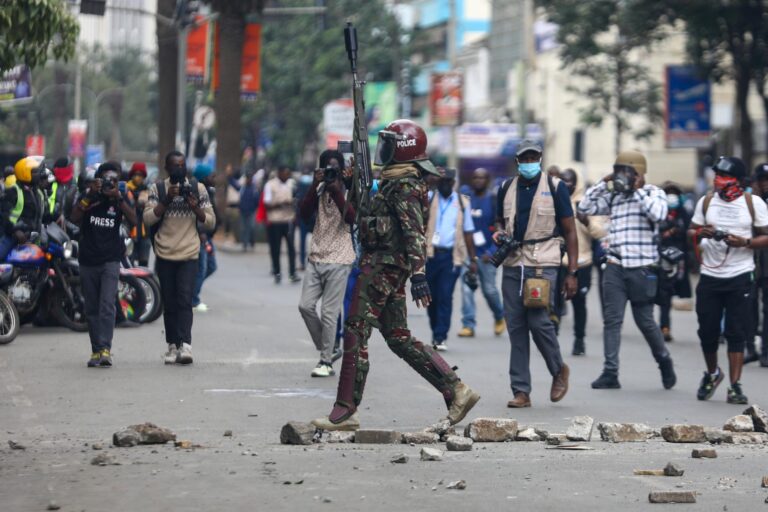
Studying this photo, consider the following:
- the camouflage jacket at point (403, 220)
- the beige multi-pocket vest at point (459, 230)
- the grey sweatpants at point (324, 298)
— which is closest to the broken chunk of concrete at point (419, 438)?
the camouflage jacket at point (403, 220)

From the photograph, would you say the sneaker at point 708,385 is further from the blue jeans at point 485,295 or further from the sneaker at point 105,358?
the blue jeans at point 485,295

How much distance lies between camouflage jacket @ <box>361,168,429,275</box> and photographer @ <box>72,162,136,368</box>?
3907 mm

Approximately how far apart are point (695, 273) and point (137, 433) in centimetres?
2071

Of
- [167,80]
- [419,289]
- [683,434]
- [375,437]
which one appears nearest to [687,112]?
[167,80]

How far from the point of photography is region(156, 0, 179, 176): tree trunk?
34875mm

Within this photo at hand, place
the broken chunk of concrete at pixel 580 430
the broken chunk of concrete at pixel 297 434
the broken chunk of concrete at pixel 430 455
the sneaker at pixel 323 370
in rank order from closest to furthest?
the broken chunk of concrete at pixel 430 455, the broken chunk of concrete at pixel 297 434, the broken chunk of concrete at pixel 580 430, the sneaker at pixel 323 370

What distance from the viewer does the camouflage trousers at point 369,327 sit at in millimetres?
8797

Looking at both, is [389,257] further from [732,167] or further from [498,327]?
[498,327]

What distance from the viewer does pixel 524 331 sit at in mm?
10602

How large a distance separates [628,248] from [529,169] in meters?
1.54

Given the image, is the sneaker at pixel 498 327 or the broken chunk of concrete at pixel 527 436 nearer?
the broken chunk of concrete at pixel 527 436

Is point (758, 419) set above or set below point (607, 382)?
above

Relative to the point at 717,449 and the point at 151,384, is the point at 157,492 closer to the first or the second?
the point at 717,449

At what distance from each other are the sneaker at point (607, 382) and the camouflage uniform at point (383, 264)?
3259 millimetres
